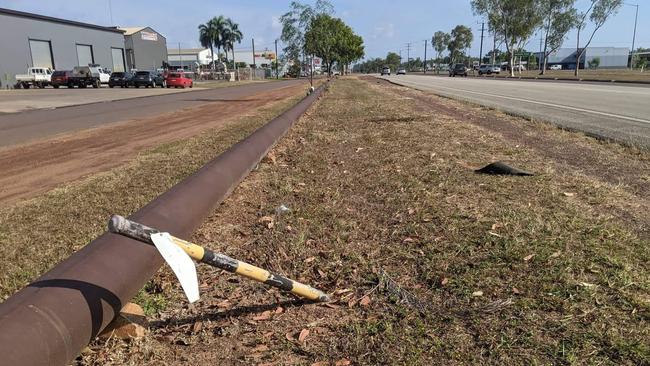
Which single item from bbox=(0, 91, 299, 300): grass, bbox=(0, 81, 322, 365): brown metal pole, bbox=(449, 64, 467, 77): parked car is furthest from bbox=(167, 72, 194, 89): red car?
bbox=(449, 64, 467, 77): parked car

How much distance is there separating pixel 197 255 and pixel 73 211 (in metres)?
3.50

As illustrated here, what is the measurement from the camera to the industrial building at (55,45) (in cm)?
4950

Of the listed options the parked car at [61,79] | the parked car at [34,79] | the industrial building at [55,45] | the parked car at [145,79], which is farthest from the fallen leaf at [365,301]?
→ the industrial building at [55,45]

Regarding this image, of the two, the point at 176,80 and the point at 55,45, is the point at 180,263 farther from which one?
the point at 55,45

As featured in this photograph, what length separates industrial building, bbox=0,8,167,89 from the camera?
4950 cm

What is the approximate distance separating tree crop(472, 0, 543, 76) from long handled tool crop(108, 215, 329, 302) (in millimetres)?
75723

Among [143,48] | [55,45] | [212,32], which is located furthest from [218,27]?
[55,45]

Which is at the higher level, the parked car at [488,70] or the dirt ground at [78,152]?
the parked car at [488,70]

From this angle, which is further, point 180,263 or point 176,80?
point 176,80

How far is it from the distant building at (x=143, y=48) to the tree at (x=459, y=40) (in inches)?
3235

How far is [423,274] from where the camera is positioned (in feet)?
10.7

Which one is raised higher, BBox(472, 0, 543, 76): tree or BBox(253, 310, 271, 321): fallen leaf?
BBox(472, 0, 543, 76): tree

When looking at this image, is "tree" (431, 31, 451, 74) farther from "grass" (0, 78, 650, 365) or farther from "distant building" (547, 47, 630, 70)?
"grass" (0, 78, 650, 365)

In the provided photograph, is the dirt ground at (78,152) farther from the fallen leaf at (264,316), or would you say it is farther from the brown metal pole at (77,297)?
the fallen leaf at (264,316)
